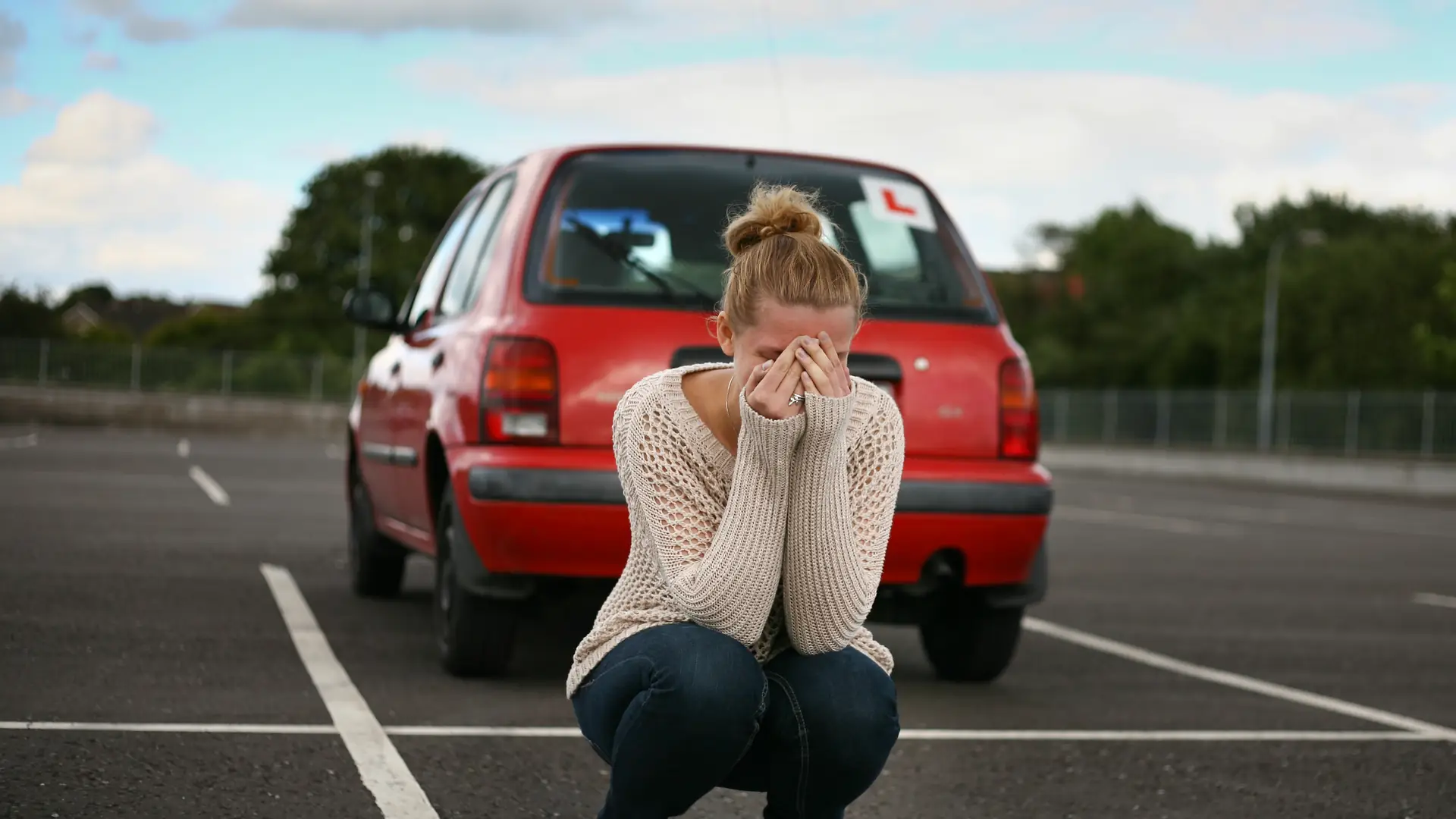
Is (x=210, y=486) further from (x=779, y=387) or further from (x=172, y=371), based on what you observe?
(x=172, y=371)

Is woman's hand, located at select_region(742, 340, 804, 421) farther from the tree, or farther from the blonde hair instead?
the tree

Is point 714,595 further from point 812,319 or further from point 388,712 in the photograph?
point 388,712

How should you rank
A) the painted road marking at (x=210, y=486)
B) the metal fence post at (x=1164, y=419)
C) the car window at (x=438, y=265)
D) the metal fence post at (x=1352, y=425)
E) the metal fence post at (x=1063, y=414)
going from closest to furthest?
the car window at (x=438, y=265) < the painted road marking at (x=210, y=486) < the metal fence post at (x=1352, y=425) < the metal fence post at (x=1164, y=419) < the metal fence post at (x=1063, y=414)

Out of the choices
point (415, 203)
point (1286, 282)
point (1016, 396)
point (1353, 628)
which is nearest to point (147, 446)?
point (1353, 628)

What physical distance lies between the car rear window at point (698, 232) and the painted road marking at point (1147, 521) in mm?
10947

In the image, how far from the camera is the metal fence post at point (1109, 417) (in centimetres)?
4703

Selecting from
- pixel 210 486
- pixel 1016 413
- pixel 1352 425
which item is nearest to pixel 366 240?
pixel 1352 425

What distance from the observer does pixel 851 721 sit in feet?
11.1

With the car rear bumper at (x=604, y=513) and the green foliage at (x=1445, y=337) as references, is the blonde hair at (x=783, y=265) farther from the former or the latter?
the green foliage at (x=1445, y=337)

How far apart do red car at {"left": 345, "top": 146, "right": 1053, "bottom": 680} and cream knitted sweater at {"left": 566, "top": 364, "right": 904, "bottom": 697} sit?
248cm

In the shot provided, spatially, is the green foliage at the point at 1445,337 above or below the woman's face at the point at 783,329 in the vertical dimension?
above

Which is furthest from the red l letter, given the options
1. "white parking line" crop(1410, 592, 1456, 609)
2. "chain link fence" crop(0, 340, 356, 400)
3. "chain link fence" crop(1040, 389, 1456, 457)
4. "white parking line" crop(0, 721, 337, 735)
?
"chain link fence" crop(0, 340, 356, 400)

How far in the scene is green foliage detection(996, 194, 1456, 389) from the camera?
233 ft

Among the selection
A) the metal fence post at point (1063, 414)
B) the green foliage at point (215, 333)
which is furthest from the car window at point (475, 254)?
the green foliage at point (215, 333)
